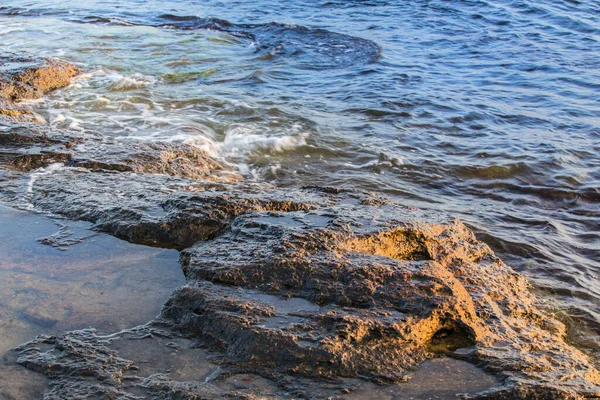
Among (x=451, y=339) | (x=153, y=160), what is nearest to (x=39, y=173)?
(x=153, y=160)

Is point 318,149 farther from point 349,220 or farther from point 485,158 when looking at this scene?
point 349,220

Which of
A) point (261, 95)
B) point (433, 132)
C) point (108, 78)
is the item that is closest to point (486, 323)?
point (433, 132)

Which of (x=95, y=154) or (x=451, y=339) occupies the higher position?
(x=95, y=154)

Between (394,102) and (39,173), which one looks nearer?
(39,173)

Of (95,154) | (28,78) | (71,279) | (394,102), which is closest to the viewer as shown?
(71,279)

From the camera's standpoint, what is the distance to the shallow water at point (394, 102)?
533 cm

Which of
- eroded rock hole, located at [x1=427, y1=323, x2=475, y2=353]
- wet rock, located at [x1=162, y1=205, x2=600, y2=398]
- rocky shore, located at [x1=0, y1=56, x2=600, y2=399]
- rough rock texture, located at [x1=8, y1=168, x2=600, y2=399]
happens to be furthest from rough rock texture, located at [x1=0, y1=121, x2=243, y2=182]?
eroded rock hole, located at [x1=427, y1=323, x2=475, y2=353]

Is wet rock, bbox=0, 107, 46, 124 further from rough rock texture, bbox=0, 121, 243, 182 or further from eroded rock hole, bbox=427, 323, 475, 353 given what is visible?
eroded rock hole, bbox=427, 323, 475, 353

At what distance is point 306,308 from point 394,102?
19.5ft

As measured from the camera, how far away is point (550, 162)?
246 inches

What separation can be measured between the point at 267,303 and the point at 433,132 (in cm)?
498

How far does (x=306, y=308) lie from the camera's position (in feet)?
8.82

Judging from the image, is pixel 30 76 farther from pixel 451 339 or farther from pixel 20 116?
pixel 451 339

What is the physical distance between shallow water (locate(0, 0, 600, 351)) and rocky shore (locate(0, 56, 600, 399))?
36.5 inches
